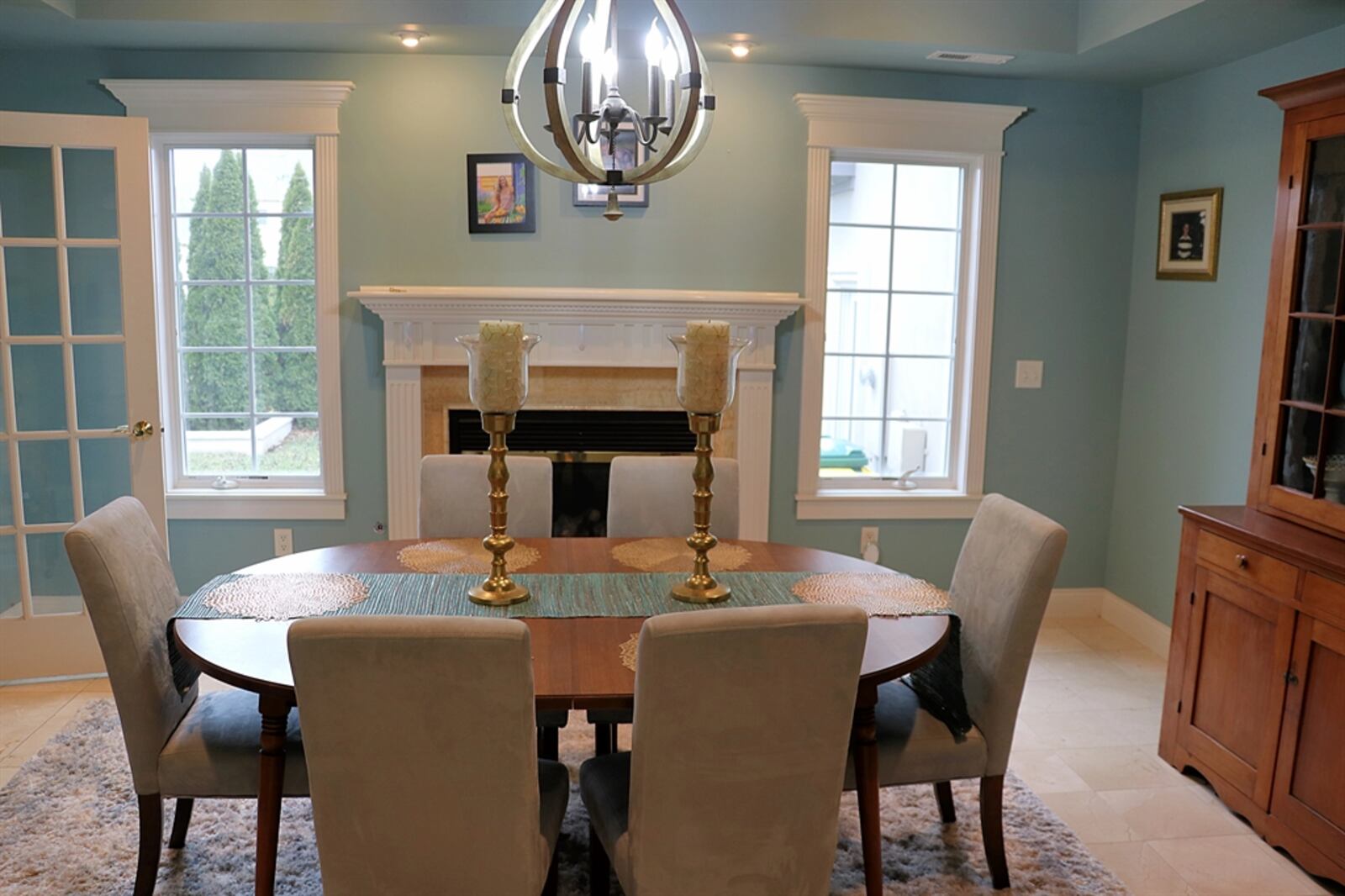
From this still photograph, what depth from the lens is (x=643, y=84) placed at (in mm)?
3764

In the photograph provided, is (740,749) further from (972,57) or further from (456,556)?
(972,57)

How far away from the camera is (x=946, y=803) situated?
2.62 meters

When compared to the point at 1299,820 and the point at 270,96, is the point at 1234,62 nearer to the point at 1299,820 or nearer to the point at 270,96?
the point at 1299,820

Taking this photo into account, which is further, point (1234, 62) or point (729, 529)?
point (1234, 62)

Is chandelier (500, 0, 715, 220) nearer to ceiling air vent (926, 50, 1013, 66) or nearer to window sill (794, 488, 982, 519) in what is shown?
ceiling air vent (926, 50, 1013, 66)

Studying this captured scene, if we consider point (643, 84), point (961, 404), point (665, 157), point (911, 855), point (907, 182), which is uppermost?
point (643, 84)

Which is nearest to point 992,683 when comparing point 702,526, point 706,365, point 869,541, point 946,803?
point 946,803

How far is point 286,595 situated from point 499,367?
75 cm

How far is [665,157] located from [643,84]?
75.9 inches

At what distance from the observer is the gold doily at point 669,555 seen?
8.27 ft

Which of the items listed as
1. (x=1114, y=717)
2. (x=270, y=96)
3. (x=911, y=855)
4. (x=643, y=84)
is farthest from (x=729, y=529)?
(x=270, y=96)

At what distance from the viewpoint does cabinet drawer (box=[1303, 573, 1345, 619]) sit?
235 centimetres

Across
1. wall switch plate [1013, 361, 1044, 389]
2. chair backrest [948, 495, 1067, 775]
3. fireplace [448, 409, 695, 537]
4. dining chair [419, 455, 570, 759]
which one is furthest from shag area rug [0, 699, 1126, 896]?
wall switch plate [1013, 361, 1044, 389]

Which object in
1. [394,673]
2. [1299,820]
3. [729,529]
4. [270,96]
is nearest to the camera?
[394,673]
